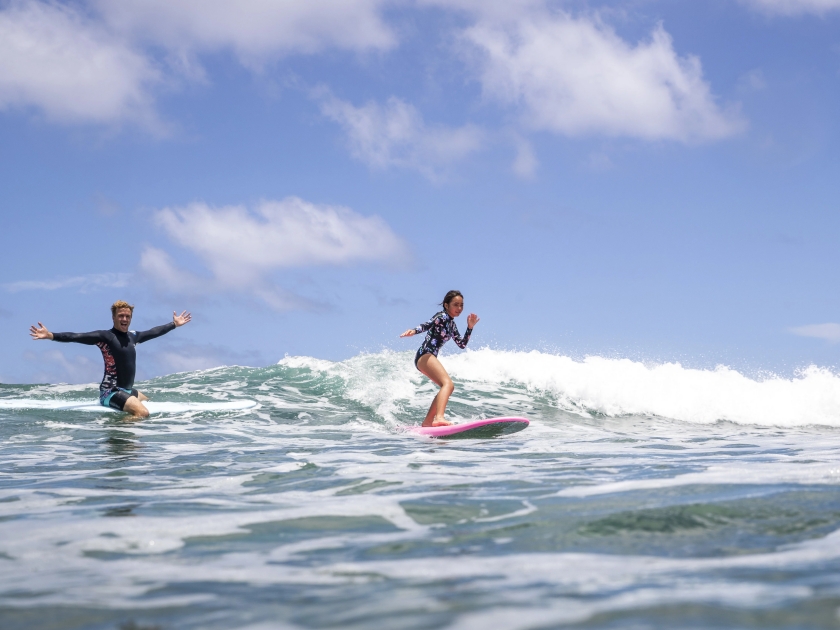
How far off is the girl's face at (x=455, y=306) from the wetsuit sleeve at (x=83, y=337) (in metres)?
5.52

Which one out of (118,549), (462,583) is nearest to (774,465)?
(462,583)

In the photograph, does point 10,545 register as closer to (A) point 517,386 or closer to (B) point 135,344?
(B) point 135,344

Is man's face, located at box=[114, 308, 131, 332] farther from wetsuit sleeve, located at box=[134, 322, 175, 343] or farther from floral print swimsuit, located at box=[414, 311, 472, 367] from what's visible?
floral print swimsuit, located at box=[414, 311, 472, 367]

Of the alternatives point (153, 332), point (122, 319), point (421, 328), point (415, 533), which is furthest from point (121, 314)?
point (415, 533)

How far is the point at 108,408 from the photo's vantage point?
464 inches

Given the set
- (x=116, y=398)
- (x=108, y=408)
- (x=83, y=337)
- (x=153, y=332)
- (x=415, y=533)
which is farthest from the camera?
(x=153, y=332)

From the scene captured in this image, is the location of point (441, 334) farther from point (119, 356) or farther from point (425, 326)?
point (119, 356)

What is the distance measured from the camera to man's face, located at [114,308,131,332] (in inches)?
446

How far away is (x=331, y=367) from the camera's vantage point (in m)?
18.7

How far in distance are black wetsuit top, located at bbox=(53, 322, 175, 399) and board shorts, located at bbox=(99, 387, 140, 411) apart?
0.02m

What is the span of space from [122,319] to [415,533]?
→ 906 centimetres

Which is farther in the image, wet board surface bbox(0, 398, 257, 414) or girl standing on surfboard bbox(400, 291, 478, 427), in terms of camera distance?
wet board surface bbox(0, 398, 257, 414)

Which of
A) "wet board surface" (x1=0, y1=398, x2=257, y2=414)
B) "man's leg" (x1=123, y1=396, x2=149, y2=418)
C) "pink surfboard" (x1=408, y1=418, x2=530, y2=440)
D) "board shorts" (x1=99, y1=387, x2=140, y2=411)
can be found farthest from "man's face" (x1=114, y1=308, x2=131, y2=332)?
"pink surfboard" (x1=408, y1=418, x2=530, y2=440)

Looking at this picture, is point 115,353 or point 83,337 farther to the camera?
point 115,353
